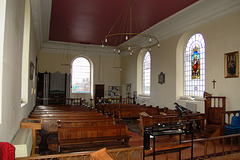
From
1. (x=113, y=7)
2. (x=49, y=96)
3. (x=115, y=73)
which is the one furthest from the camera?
(x=115, y=73)

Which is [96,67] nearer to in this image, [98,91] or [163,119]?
[98,91]

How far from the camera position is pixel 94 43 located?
50.1 ft

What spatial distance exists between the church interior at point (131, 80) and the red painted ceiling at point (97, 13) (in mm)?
45

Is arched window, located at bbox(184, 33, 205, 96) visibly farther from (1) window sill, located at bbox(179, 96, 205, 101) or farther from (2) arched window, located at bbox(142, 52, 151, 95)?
(2) arched window, located at bbox(142, 52, 151, 95)

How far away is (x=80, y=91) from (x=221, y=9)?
463 inches

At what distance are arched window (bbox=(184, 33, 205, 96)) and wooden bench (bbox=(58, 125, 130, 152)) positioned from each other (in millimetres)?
5476

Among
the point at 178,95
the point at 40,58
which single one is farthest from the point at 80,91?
the point at 178,95

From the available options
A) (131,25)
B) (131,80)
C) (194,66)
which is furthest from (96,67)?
(194,66)

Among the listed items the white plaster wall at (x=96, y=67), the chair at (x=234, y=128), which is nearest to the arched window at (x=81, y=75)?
the white plaster wall at (x=96, y=67)

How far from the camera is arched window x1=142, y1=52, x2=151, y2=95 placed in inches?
528

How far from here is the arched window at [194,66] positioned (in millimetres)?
9156

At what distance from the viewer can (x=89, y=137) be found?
16.1 feet

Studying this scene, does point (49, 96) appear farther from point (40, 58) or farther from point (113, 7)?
point (113, 7)

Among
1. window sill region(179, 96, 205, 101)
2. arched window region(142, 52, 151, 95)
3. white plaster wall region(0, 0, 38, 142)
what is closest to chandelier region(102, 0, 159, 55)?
arched window region(142, 52, 151, 95)
